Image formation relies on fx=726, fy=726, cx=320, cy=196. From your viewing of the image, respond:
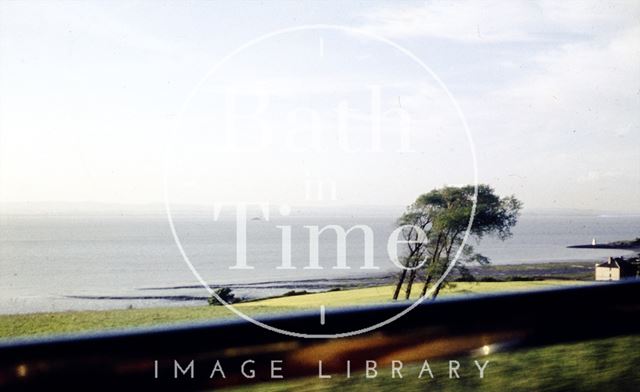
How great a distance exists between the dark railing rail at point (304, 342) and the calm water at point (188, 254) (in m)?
1.81

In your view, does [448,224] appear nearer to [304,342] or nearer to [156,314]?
[156,314]

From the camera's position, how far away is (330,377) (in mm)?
1224

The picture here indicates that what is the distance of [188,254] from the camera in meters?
8.07

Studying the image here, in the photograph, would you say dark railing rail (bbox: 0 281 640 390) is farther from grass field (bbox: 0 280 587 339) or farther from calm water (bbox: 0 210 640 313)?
calm water (bbox: 0 210 640 313)

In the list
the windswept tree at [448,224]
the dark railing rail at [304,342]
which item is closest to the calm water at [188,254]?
the windswept tree at [448,224]

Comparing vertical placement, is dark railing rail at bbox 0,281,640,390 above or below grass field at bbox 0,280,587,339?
above

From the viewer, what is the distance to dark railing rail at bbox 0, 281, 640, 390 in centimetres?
94

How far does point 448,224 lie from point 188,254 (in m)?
2.94

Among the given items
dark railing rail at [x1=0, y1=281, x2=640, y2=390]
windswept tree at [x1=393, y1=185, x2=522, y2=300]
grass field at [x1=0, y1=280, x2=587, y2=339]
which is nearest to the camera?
dark railing rail at [x1=0, y1=281, x2=640, y2=390]

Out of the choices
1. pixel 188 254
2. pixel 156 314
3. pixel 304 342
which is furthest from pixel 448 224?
pixel 304 342

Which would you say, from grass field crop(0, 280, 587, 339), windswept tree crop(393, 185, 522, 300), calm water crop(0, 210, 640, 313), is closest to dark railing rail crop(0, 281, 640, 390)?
grass field crop(0, 280, 587, 339)

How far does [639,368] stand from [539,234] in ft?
38.7

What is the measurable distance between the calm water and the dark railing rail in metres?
1.81

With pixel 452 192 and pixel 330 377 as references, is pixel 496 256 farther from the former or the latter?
pixel 330 377
